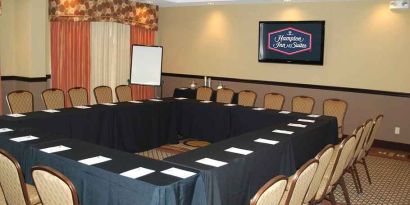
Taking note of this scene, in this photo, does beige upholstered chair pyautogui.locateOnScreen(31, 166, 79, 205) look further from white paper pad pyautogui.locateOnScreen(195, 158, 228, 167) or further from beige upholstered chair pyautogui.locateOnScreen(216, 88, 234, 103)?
beige upholstered chair pyautogui.locateOnScreen(216, 88, 234, 103)

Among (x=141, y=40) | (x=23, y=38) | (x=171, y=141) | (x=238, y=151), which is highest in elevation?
(x=141, y=40)

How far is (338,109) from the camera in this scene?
6.26 meters

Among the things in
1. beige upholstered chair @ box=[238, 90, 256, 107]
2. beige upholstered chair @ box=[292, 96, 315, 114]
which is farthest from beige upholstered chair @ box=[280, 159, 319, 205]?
beige upholstered chair @ box=[238, 90, 256, 107]

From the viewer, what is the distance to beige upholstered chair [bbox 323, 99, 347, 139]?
6.20 m

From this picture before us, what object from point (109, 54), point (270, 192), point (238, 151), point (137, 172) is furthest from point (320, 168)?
point (109, 54)

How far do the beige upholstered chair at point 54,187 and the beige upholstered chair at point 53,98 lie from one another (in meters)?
3.77

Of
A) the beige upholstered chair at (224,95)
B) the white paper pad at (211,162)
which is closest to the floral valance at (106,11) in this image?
the beige upholstered chair at (224,95)

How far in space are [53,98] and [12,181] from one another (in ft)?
11.5

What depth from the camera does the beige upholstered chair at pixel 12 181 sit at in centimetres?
260

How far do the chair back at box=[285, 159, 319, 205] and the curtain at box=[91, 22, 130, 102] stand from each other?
6.46 m

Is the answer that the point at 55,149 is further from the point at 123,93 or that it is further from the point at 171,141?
the point at 123,93

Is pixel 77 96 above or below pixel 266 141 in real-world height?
above

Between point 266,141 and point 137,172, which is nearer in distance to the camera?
point 137,172

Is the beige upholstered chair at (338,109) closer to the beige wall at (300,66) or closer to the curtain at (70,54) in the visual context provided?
the beige wall at (300,66)
